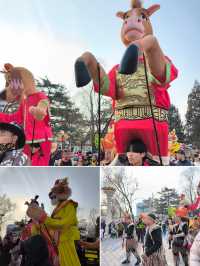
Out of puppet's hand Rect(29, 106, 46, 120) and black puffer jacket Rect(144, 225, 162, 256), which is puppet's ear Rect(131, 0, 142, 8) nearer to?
puppet's hand Rect(29, 106, 46, 120)

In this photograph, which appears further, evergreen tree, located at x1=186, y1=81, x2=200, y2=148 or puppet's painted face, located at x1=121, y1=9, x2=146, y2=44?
evergreen tree, located at x1=186, y1=81, x2=200, y2=148

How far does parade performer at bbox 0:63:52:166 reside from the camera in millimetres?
2461

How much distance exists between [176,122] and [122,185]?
29.6 inches

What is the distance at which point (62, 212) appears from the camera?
203 centimetres

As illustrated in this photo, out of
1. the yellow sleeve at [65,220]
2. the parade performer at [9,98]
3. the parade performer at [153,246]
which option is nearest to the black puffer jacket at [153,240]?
the parade performer at [153,246]

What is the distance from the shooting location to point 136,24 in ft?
7.53

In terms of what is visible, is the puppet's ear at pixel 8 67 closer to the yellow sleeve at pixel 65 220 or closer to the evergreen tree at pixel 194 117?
the yellow sleeve at pixel 65 220

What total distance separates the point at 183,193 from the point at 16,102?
1223 mm

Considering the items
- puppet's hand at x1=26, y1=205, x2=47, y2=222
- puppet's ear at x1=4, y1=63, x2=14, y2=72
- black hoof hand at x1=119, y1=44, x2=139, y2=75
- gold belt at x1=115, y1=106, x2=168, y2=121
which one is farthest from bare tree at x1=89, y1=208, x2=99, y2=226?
puppet's ear at x1=4, y1=63, x2=14, y2=72

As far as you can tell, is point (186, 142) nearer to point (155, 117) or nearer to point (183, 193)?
point (155, 117)

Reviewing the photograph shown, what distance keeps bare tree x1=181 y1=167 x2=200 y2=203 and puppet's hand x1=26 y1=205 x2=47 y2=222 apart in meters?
0.72

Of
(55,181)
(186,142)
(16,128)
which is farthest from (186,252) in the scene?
(16,128)

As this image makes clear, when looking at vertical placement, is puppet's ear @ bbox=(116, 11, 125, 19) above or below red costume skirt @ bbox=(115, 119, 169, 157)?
→ above

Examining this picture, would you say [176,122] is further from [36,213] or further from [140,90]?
[36,213]
